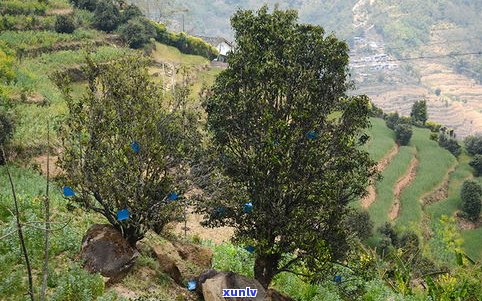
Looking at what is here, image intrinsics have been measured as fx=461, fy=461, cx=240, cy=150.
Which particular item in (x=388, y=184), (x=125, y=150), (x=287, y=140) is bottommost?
(x=388, y=184)

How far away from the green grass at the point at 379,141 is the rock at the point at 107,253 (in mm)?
40924

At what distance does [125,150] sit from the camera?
984cm

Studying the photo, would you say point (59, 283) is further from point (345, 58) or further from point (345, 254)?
point (345, 58)

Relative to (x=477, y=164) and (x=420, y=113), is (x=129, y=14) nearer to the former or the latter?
(x=477, y=164)

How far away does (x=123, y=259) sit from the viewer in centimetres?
1070

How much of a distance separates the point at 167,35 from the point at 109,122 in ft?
150

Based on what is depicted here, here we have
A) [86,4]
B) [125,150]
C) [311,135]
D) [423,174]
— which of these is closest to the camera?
[125,150]

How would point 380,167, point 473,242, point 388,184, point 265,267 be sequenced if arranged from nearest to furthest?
point 265,267 < point 473,242 < point 388,184 < point 380,167

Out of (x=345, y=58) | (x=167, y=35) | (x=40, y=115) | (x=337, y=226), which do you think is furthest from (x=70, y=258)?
(x=167, y=35)

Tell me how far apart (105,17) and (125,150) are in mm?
38422

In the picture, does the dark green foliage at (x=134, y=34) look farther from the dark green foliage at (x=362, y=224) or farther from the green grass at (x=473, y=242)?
the green grass at (x=473, y=242)

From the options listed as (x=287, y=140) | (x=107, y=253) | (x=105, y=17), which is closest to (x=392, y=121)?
(x=105, y=17)

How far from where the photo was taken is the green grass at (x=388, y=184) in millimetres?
41531

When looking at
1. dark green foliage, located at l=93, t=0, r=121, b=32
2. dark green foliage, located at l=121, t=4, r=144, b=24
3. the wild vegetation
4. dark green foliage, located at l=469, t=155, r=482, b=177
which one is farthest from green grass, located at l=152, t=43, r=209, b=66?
the wild vegetation
